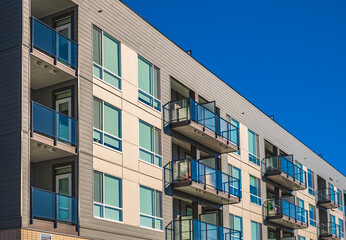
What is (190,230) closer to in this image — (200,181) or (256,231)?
(200,181)

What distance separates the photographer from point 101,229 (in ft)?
76.9

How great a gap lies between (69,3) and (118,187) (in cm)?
809

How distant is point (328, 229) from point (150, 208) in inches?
1183

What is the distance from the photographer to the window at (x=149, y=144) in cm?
2741

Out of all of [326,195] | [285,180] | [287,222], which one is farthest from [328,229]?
[285,180]

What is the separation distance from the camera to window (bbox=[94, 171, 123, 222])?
2375 centimetres

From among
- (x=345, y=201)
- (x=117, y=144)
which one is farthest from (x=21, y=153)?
(x=345, y=201)

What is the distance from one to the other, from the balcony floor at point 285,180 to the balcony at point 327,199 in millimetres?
7422

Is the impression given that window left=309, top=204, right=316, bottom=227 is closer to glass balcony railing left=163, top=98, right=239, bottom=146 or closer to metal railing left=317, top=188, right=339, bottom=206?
metal railing left=317, top=188, right=339, bottom=206

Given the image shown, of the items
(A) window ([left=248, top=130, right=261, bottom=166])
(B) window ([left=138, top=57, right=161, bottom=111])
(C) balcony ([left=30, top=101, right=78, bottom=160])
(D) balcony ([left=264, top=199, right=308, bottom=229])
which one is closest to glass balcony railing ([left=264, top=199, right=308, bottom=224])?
(D) balcony ([left=264, top=199, right=308, bottom=229])

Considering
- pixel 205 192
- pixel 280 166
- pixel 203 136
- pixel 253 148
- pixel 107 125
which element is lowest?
pixel 205 192

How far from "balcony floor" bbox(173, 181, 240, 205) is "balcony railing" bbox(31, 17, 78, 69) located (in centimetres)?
902

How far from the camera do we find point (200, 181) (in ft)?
101

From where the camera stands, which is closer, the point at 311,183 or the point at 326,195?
the point at 311,183
